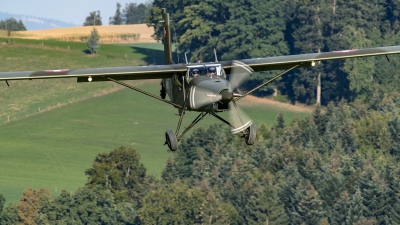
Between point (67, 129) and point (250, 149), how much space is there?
2556 cm

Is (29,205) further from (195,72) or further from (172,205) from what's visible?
(195,72)

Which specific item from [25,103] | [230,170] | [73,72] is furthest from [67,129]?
[73,72]

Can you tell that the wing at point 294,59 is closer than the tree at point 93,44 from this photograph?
Yes

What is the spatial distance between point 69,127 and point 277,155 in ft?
87.7

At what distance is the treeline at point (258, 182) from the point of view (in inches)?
5344

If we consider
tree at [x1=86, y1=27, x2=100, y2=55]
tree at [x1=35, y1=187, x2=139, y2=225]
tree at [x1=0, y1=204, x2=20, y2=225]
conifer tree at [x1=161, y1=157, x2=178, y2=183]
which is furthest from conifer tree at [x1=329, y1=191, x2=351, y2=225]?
tree at [x1=86, y1=27, x2=100, y2=55]

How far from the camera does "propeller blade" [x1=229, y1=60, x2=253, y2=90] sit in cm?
4344

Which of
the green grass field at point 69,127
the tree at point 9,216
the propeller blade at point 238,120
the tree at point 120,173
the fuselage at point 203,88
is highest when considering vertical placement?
the fuselage at point 203,88

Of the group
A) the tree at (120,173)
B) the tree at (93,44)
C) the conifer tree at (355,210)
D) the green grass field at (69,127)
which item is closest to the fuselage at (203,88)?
the green grass field at (69,127)

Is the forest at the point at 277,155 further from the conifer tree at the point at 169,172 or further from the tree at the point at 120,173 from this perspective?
the conifer tree at the point at 169,172

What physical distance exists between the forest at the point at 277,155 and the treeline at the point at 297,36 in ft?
0.62

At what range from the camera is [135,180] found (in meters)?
140

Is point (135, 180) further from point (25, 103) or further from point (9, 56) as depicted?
point (9, 56)

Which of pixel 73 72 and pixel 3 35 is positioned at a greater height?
pixel 73 72
